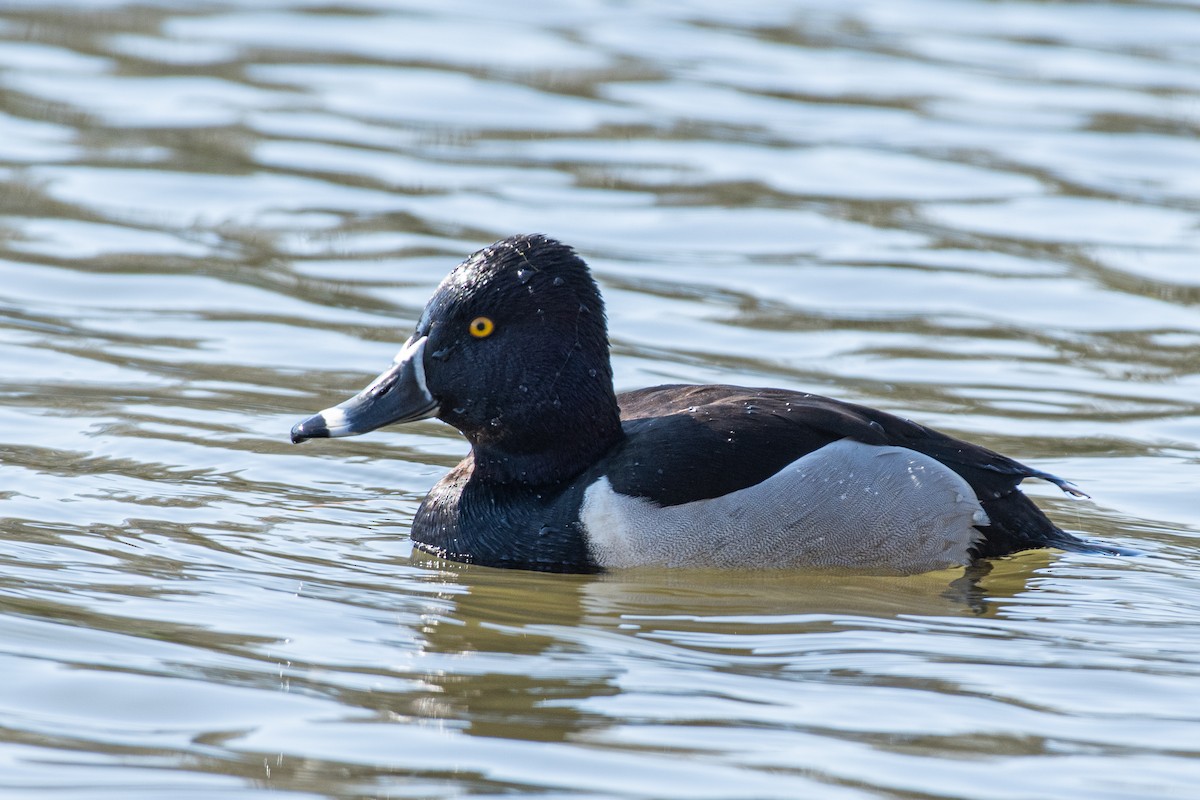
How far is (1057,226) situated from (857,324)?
232 cm

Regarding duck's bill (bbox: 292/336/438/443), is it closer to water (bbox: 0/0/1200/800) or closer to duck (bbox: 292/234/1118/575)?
duck (bbox: 292/234/1118/575)

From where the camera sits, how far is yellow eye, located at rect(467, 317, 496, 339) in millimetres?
7039

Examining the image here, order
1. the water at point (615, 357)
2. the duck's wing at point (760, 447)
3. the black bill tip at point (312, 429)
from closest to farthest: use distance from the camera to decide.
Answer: the water at point (615, 357) < the duck's wing at point (760, 447) < the black bill tip at point (312, 429)

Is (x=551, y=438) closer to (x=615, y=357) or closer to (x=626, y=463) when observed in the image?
(x=626, y=463)

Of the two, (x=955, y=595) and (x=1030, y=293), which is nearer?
(x=955, y=595)

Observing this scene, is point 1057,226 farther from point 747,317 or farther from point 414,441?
point 414,441

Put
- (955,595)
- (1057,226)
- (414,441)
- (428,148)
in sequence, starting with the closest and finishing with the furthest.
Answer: (955,595)
(414,441)
(1057,226)
(428,148)

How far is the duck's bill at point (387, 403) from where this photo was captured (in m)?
7.04

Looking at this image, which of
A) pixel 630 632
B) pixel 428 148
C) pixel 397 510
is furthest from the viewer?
pixel 428 148

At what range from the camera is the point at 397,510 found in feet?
25.4

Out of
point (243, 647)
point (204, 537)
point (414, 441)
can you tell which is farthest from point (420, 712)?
point (414, 441)

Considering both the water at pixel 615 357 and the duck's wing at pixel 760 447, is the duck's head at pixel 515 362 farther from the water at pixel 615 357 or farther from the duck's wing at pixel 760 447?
the water at pixel 615 357

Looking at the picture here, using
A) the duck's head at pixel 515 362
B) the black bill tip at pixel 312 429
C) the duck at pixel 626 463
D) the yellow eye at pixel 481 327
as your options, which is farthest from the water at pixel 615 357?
the yellow eye at pixel 481 327

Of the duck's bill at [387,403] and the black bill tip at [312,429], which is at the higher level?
the duck's bill at [387,403]
